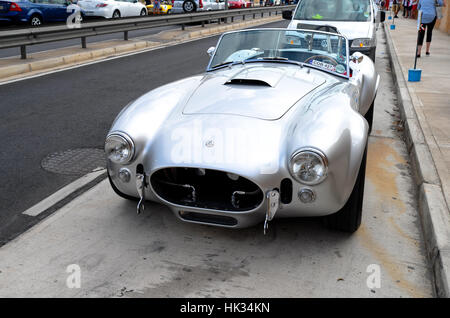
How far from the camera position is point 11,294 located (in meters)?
2.96

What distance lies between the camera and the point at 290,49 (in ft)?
16.3

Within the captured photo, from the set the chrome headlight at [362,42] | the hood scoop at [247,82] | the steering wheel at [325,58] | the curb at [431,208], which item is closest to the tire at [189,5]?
the chrome headlight at [362,42]

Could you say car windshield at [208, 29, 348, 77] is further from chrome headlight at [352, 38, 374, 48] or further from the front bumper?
chrome headlight at [352, 38, 374, 48]

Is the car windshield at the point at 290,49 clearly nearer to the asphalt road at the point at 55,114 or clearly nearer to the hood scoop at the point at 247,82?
the hood scoop at the point at 247,82

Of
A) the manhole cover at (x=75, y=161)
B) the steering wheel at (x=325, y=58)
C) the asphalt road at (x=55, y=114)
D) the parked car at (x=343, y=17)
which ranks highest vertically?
the parked car at (x=343, y=17)

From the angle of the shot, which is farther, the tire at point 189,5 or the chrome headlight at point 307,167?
the tire at point 189,5

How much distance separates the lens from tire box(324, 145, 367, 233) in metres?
3.49

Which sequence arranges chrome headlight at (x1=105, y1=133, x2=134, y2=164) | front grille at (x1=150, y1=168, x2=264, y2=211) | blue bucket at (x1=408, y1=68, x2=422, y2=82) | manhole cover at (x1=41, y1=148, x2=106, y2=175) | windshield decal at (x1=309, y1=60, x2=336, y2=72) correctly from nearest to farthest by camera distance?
1. front grille at (x1=150, y1=168, x2=264, y2=211)
2. chrome headlight at (x1=105, y1=133, x2=134, y2=164)
3. windshield decal at (x1=309, y1=60, x2=336, y2=72)
4. manhole cover at (x1=41, y1=148, x2=106, y2=175)
5. blue bucket at (x1=408, y1=68, x2=422, y2=82)

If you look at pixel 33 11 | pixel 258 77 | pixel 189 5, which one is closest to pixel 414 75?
pixel 258 77

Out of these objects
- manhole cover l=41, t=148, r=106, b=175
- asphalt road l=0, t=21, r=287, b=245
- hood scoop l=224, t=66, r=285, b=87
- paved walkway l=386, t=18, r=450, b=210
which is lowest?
manhole cover l=41, t=148, r=106, b=175

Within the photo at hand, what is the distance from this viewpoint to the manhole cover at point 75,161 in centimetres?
503

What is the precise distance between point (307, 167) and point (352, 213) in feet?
2.24

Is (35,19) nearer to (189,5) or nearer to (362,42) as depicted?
(189,5)

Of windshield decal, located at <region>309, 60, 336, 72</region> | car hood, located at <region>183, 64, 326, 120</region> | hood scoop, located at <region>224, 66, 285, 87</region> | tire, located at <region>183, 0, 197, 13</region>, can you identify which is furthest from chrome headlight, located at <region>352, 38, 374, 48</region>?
tire, located at <region>183, 0, 197, 13</region>
